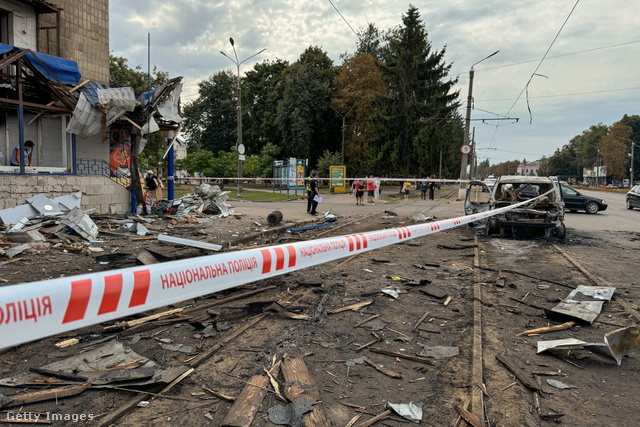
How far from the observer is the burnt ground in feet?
9.87

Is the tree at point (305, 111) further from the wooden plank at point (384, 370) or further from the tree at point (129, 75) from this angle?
the wooden plank at point (384, 370)

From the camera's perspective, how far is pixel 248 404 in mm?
2963

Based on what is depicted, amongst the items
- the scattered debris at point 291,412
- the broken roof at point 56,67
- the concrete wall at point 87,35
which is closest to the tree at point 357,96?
the concrete wall at point 87,35

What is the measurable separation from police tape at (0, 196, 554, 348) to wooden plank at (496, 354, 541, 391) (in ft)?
7.50

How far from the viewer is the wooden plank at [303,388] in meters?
Answer: 2.81

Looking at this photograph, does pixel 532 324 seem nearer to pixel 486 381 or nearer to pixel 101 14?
pixel 486 381

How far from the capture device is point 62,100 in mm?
12711

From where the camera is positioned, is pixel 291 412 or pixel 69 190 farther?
pixel 69 190

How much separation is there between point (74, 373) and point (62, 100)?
12255 millimetres

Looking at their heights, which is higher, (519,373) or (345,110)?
(345,110)

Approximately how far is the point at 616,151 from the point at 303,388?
94.7 metres

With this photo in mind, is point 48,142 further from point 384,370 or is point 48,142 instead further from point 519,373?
point 519,373

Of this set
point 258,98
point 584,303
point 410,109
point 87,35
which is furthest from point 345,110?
point 584,303

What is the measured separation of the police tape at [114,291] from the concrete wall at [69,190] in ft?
38.9
